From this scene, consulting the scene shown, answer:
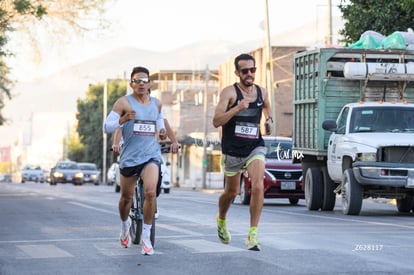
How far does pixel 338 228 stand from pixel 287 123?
189 feet

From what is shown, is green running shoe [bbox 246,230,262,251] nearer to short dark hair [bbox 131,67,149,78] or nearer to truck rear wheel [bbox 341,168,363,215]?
short dark hair [bbox 131,67,149,78]

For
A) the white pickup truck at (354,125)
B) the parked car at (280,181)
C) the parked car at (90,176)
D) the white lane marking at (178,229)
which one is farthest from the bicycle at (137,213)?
the parked car at (90,176)

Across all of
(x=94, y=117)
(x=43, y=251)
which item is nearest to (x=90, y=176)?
(x=94, y=117)

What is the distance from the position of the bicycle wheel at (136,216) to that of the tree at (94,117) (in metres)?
109

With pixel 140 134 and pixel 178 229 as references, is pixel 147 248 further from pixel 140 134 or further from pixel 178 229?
pixel 178 229

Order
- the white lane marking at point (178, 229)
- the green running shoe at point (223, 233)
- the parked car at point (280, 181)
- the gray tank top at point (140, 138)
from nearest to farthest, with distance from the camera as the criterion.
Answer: the gray tank top at point (140, 138) → the green running shoe at point (223, 233) → the white lane marking at point (178, 229) → the parked car at point (280, 181)

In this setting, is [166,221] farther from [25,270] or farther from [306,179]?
[25,270]

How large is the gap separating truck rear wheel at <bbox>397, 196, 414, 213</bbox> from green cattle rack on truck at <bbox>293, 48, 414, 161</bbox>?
6.28ft

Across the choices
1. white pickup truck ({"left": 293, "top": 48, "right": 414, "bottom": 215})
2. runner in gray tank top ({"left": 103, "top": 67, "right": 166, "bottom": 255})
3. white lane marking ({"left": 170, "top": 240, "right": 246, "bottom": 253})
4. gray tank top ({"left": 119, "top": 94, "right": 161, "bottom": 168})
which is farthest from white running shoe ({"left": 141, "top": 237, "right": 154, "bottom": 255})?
white pickup truck ({"left": 293, "top": 48, "right": 414, "bottom": 215})

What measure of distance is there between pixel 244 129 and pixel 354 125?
930 cm

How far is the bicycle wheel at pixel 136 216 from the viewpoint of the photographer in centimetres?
1354

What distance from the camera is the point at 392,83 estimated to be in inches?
945

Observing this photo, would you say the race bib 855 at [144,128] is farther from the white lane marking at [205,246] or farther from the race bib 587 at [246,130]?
the white lane marking at [205,246]

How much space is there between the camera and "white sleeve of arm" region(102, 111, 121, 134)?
12797 mm
